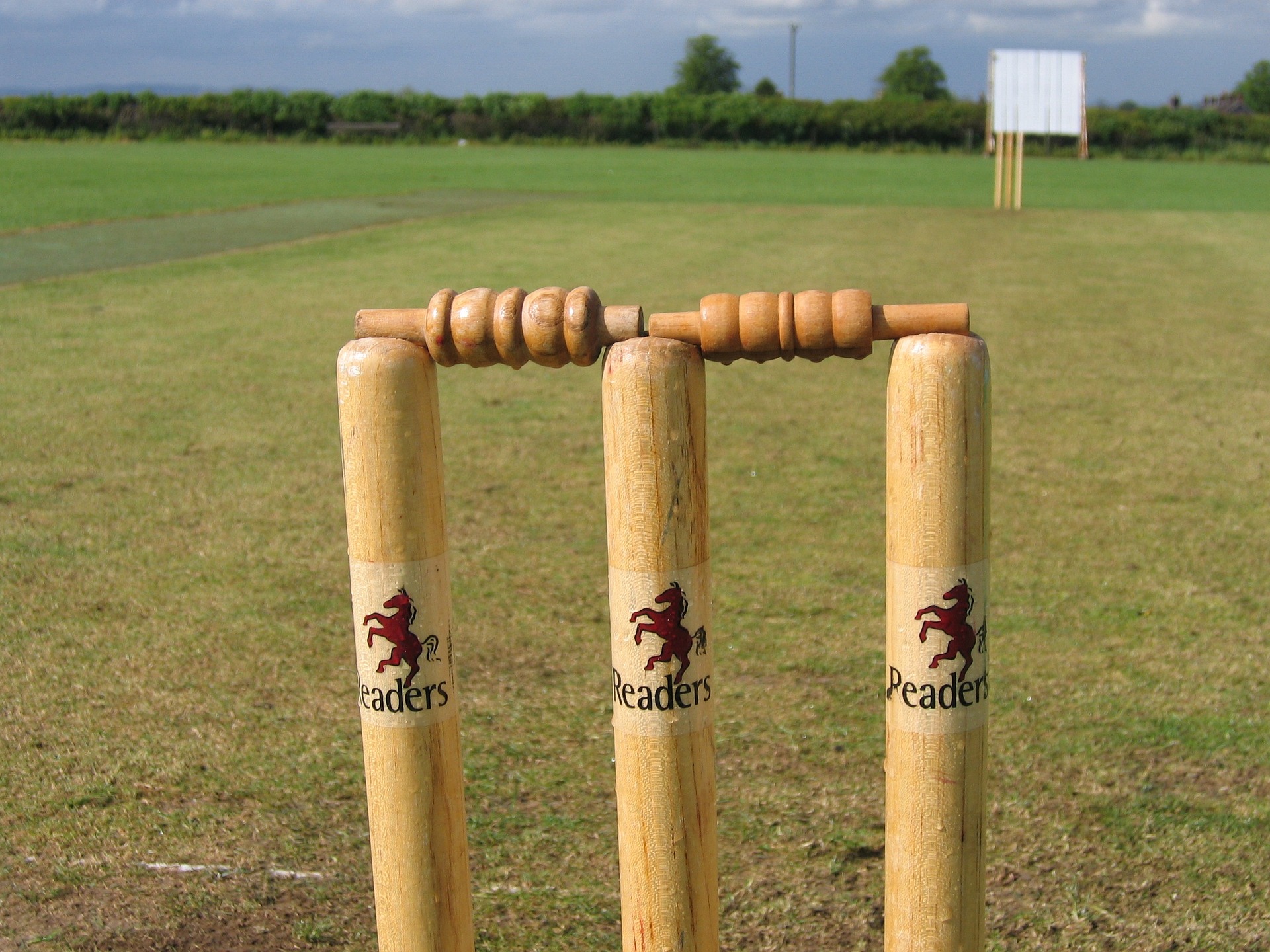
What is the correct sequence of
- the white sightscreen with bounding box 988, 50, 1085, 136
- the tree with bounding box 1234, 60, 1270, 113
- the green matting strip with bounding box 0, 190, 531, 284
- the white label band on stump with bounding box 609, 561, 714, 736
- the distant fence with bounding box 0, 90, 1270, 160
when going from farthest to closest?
the tree with bounding box 1234, 60, 1270, 113 < the distant fence with bounding box 0, 90, 1270, 160 < the white sightscreen with bounding box 988, 50, 1085, 136 < the green matting strip with bounding box 0, 190, 531, 284 < the white label band on stump with bounding box 609, 561, 714, 736

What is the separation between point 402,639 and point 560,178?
33047mm

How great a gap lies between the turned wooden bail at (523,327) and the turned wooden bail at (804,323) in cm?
10

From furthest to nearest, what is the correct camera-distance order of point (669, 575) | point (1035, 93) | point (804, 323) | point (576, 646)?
point (1035, 93), point (576, 646), point (669, 575), point (804, 323)

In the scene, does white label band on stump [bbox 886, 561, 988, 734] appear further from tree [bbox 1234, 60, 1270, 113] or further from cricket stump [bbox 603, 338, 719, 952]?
tree [bbox 1234, 60, 1270, 113]

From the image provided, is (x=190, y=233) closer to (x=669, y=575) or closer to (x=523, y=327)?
(x=523, y=327)

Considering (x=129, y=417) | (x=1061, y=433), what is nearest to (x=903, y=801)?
(x=1061, y=433)

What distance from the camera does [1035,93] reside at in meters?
25.8

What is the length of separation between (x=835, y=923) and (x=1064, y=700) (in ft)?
5.24

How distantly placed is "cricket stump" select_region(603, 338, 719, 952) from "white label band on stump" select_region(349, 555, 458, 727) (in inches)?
13.0

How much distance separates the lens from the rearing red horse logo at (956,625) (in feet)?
7.07

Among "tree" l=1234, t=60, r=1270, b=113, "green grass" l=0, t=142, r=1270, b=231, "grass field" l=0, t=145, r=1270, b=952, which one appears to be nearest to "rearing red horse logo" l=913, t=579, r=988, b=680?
"grass field" l=0, t=145, r=1270, b=952

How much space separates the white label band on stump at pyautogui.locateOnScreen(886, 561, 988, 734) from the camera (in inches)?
84.8

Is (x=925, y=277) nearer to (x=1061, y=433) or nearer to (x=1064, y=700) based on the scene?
(x=1061, y=433)

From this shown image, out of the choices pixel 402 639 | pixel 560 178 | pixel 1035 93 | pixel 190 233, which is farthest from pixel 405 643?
pixel 560 178
